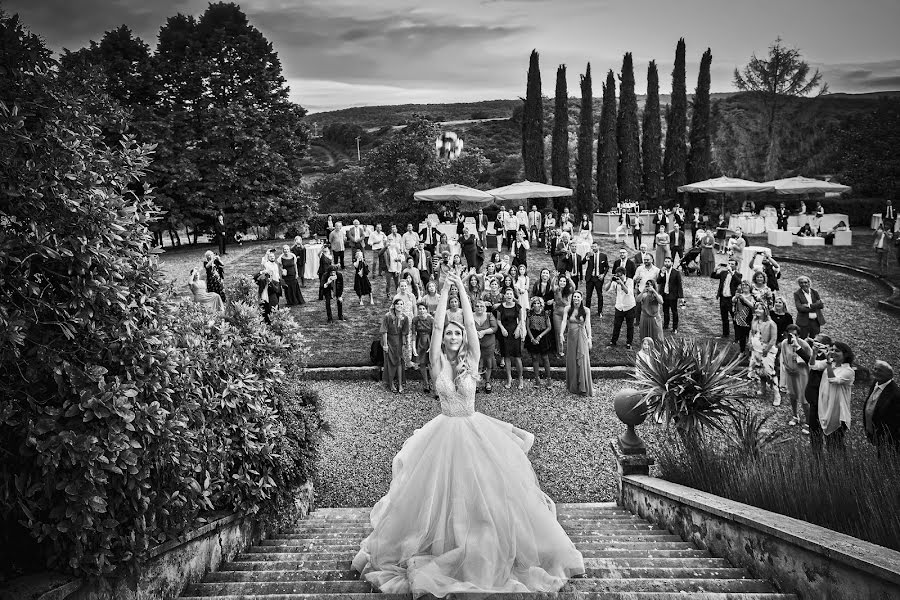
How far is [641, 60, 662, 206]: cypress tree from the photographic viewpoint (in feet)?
124

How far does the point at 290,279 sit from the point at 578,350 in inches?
361

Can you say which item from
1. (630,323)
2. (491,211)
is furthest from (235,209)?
(630,323)

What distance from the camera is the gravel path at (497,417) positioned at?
27.2ft

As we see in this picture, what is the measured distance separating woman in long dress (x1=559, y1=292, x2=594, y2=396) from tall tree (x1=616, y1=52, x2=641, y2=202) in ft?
94.2

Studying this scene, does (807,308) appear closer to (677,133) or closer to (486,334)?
(486,334)

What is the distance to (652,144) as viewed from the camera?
38.5m

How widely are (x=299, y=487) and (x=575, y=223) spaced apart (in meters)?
30.6

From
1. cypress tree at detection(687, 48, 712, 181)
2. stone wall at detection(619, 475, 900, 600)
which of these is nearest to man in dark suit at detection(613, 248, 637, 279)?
stone wall at detection(619, 475, 900, 600)

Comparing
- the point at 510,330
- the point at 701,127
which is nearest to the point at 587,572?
the point at 510,330

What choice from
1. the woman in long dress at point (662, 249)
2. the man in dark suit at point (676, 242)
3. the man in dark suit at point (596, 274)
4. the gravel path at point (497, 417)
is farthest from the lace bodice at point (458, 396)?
the man in dark suit at point (676, 242)

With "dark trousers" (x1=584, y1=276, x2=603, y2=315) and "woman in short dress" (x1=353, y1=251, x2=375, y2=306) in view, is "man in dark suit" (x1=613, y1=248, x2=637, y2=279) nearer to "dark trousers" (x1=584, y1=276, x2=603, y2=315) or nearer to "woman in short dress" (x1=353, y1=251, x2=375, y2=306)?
"dark trousers" (x1=584, y1=276, x2=603, y2=315)

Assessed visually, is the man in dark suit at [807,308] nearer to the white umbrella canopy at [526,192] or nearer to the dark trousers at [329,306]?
the dark trousers at [329,306]

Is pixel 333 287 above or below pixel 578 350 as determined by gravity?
above

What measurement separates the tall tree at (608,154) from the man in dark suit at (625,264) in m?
23.2
